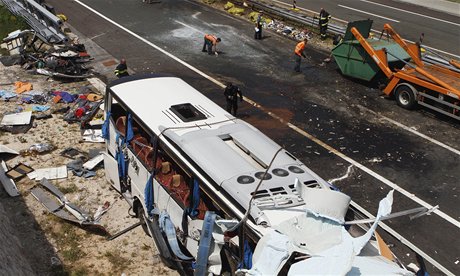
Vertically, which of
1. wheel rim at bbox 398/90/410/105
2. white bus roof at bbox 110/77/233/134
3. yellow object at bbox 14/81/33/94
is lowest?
yellow object at bbox 14/81/33/94

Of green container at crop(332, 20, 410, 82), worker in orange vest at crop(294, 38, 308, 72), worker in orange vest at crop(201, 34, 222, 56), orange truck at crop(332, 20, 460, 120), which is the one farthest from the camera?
worker in orange vest at crop(201, 34, 222, 56)

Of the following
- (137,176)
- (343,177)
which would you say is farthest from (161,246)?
(343,177)

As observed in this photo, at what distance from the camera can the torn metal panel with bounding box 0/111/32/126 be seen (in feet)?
42.2

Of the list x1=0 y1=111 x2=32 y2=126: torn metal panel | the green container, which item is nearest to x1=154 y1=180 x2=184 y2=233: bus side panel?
x1=0 y1=111 x2=32 y2=126: torn metal panel

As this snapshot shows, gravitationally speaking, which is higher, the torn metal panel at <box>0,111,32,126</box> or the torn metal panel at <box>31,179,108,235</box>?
the torn metal panel at <box>31,179,108,235</box>

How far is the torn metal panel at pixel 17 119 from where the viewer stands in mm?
12859

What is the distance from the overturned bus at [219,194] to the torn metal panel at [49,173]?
5.24 ft

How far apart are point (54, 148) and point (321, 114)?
8.32 m

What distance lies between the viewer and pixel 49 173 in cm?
1084

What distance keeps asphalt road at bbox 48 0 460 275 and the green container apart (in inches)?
21.8

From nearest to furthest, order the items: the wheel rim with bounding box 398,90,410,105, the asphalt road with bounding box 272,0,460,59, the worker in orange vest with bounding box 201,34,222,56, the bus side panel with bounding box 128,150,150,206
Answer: the bus side panel with bounding box 128,150,150,206, the wheel rim with bounding box 398,90,410,105, the worker in orange vest with bounding box 201,34,222,56, the asphalt road with bounding box 272,0,460,59

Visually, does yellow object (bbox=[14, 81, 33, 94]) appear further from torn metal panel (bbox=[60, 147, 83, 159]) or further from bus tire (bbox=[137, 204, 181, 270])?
bus tire (bbox=[137, 204, 181, 270])

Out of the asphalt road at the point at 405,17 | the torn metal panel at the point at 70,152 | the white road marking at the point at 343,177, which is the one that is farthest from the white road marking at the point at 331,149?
the asphalt road at the point at 405,17

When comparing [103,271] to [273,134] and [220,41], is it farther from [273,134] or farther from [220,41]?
[220,41]
